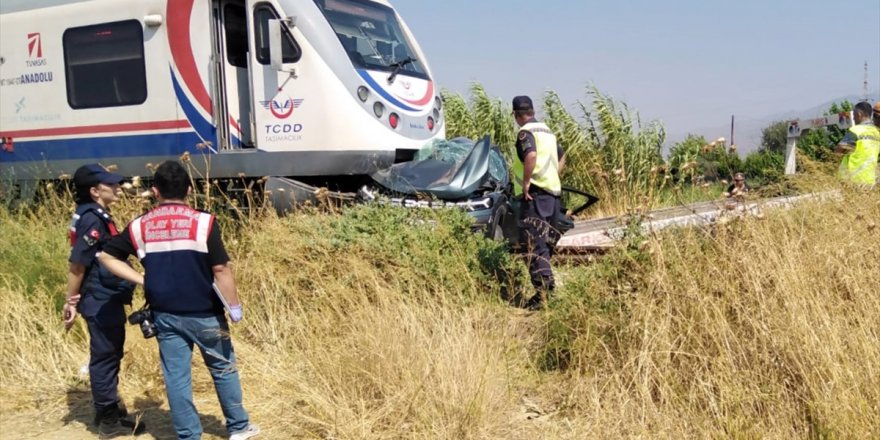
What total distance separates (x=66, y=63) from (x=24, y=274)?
3845mm

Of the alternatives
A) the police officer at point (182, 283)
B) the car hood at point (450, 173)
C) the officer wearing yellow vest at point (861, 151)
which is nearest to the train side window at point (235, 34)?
the car hood at point (450, 173)

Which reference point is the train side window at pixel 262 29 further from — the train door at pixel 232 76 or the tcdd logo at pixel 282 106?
the tcdd logo at pixel 282 106

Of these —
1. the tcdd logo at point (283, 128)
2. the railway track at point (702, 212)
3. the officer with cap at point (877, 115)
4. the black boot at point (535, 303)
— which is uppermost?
Result: the tcdd logo at point (283, 128)

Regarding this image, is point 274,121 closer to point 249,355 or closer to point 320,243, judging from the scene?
point 320,243

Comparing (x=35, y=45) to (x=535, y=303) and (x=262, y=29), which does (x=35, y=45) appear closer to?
(x=262, y=29)

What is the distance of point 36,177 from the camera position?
941 cm

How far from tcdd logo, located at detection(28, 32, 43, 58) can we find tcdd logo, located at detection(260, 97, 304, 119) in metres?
3.46

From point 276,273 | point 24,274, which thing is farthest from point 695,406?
point 24,274

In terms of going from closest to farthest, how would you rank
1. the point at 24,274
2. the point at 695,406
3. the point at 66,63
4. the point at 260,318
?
the point at 695,406 → the point at 260,318 → the point at 24,274 → the point at 66,63

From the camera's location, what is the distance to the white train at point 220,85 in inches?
308

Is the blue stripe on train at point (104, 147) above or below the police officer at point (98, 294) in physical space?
above

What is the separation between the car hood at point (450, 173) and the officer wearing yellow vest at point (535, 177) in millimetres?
1330

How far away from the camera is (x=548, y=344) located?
4.69 meters

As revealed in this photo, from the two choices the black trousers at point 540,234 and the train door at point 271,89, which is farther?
the train door at point 271,89
